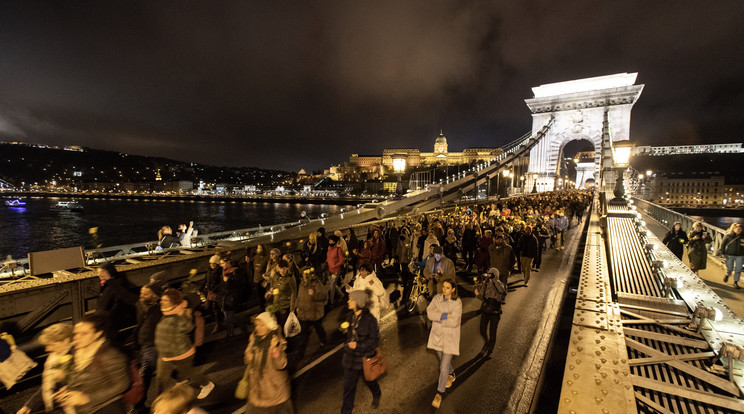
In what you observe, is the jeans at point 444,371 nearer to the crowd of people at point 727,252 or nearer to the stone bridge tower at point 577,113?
the crowd of people at point 727,252

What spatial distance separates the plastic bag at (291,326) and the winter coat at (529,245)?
6.44 metres

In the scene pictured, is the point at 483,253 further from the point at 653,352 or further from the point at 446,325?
the point at 653,352

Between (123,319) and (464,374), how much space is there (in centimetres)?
512

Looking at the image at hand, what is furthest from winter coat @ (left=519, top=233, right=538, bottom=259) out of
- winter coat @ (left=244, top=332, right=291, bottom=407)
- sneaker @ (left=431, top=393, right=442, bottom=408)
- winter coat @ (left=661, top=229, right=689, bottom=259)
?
winter coat @ (left=244, top=332, right=291, bottom=407)

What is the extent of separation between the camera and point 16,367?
4.04 meters

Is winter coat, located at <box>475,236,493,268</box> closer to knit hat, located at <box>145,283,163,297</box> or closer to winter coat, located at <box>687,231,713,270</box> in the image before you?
winter coat, located at <box>687,231,713,270</box>

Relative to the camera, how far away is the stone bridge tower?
39.7m

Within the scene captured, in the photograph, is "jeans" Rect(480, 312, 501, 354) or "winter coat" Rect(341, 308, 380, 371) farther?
"jeans" Rect(480, 312, 501, 354)

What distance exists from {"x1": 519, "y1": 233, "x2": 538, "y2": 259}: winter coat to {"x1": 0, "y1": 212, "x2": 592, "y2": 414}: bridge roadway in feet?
5.96

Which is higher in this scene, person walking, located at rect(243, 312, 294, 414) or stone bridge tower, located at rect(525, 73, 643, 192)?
stone bridge tower, located at rect(525, 73, 643, 192)

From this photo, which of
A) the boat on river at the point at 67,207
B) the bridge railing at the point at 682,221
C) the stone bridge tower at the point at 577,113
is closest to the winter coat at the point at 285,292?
the bridge railing at the point at 682,221

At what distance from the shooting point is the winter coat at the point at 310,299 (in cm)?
503

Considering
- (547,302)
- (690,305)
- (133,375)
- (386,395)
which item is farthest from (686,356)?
(133,375)

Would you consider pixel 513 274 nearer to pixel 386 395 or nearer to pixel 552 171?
pixel 386 395
